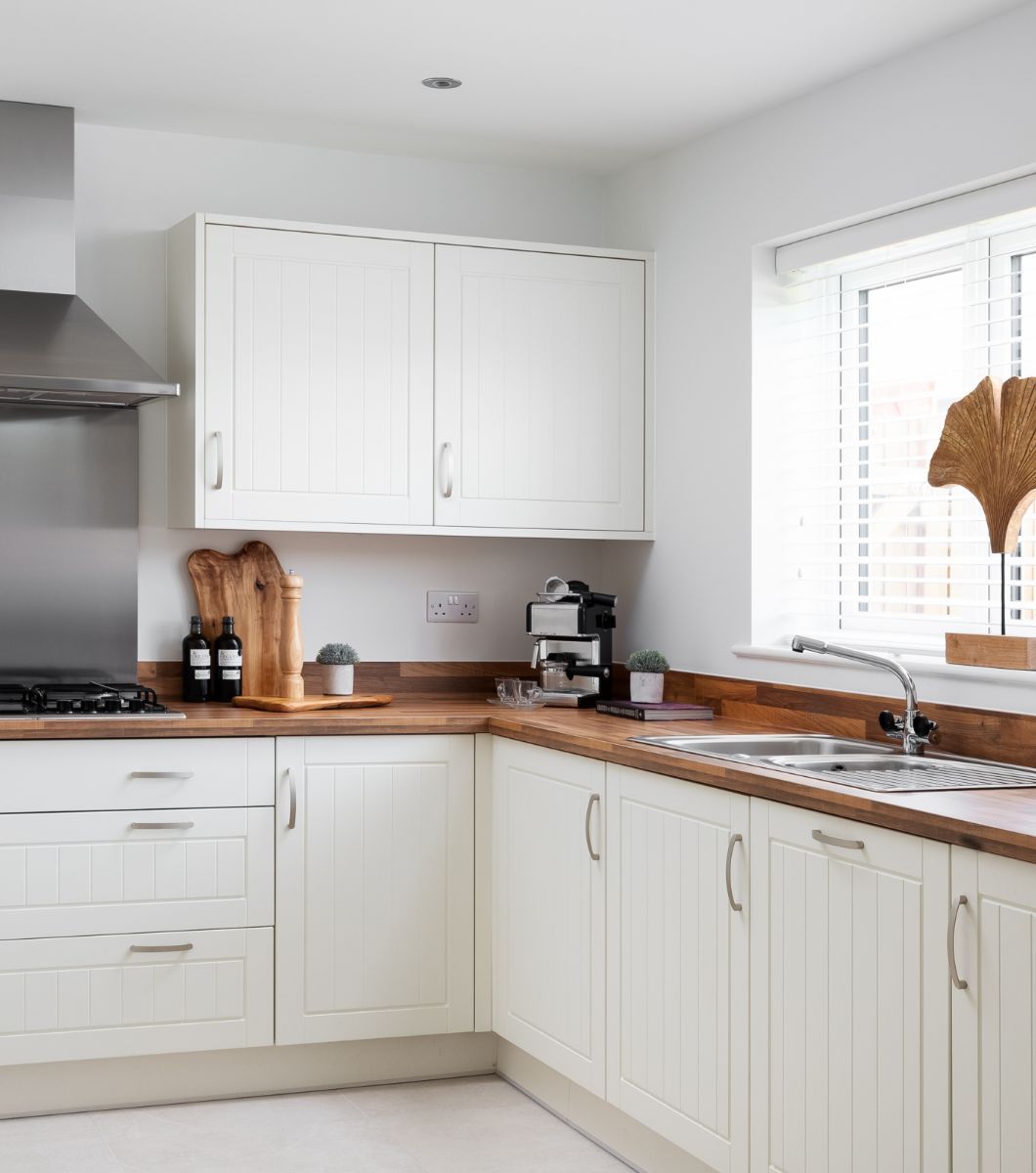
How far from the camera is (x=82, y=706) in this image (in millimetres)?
3199

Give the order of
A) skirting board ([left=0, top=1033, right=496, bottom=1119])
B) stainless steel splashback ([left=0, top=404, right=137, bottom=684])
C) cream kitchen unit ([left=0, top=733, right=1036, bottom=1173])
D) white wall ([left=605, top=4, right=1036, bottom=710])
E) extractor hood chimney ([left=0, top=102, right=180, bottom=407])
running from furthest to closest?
stainless steel splashback ([left=0, top=404, right=137, bottom=684]), extractor hood chimney ([left=0, top=102, right=180, bottom=407]), skirting board ([left=0, top=1033, right=496, bottom=1119]), white wall ([left=605, top=4, right=1036, bottom=710]), cream kitchen unit ([left=0, top=733, right=1036, bottom=1173])

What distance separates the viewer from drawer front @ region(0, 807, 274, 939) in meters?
3.09

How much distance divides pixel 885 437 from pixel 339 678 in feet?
4.96

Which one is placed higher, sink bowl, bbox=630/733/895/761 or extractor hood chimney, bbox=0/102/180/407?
extractor hood chimney, bbox=0/102/180/407

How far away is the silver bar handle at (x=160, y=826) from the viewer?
10.4ft

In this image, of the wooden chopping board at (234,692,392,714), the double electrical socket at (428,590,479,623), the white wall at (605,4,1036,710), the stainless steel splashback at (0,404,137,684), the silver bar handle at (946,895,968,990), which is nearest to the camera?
the silver bar handle at (946,895,968,990)

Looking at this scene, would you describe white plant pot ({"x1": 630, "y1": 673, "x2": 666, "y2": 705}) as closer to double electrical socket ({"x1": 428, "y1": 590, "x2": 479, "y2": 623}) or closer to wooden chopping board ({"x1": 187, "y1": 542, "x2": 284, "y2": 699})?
double electrical socket ({"x1": 428, "y1": 590, "x2": 479, "y2": 623})

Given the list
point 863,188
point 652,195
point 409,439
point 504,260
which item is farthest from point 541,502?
point 863,188

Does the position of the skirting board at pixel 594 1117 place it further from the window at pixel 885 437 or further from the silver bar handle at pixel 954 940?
the window at pixel 885 437

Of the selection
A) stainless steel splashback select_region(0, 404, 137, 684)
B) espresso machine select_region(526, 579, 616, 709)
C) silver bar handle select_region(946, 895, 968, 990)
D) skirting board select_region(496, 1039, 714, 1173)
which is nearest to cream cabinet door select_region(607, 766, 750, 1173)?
skirting board select_region(496, 1039, 714, 1173)

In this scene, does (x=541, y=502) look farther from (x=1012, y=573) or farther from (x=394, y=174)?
(x=1012, y=573)

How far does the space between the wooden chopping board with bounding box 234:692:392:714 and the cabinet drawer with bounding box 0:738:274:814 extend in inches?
8.3

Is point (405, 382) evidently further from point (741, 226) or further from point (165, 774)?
point (165, 774)

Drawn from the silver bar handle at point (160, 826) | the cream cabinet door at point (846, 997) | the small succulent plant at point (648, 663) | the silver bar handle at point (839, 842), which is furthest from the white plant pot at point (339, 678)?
the silver bar handle at point (839, 842)
